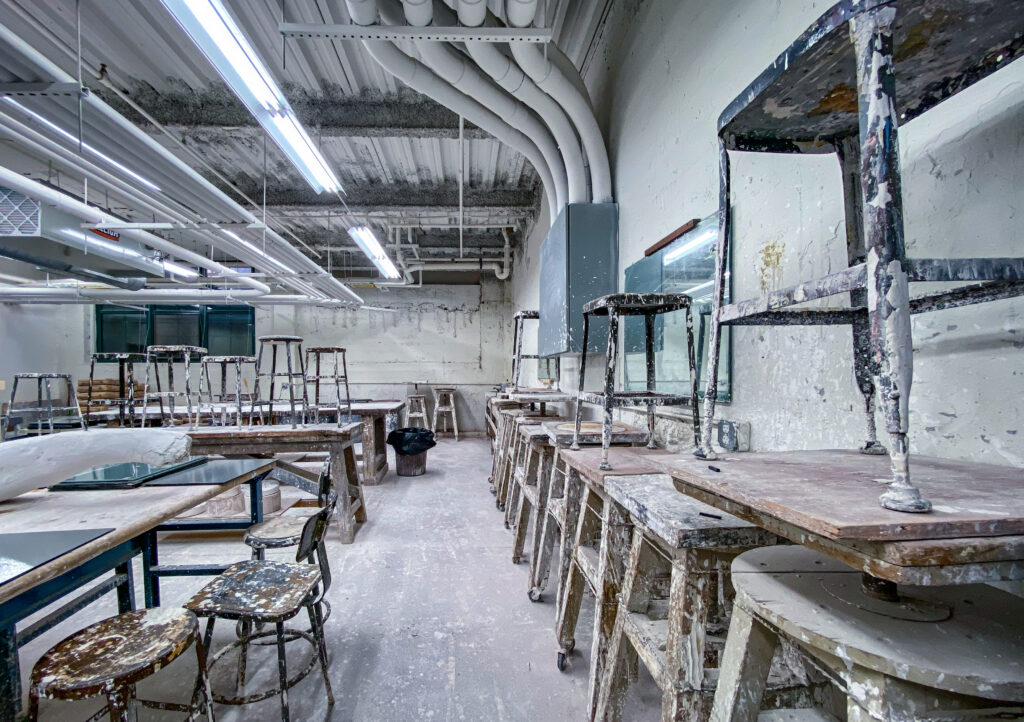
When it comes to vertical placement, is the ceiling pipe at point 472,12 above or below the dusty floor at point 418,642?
above

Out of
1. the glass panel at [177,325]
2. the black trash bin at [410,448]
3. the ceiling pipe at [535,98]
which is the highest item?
the ceiling pipe at [535,98]

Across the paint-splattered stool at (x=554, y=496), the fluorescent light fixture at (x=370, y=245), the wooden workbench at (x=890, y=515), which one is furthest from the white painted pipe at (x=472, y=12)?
the fluorescent light fixture at (x=370, y=245)

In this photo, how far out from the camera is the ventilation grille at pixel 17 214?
454 cm

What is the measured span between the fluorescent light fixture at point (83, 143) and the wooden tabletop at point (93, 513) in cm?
219

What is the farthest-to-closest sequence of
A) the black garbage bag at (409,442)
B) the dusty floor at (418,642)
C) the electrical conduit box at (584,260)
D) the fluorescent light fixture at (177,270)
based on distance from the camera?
the fluorescent light fixture at (177,270) → the black garbage bag at (409,442) → the electrical conduit box at (584,260) → the dusty floor at (418,642)

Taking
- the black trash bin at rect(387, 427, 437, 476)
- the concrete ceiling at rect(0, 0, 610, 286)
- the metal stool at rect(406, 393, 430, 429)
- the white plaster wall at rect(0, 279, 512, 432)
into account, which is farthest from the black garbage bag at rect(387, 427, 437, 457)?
the white plaster wall at rect(0, 279, 512, 432)

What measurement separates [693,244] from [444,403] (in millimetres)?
7698

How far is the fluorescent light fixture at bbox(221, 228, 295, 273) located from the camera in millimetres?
4465

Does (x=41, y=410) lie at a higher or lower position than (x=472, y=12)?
lower

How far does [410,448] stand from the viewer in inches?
204

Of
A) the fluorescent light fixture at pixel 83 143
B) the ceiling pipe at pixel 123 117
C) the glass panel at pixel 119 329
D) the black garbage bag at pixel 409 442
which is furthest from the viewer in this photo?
the glass panel at pixel 119 329

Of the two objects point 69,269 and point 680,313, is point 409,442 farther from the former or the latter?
point 69,269

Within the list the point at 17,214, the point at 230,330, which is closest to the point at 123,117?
the point at 17,214

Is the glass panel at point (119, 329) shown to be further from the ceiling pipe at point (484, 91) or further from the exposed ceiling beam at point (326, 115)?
the ceiling pipe at point (484, 91)
